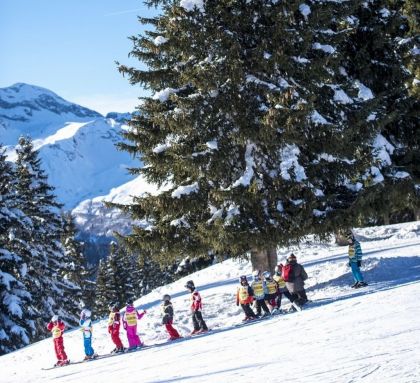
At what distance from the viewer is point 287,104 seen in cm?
1556

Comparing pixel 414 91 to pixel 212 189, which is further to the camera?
pixel 414 91

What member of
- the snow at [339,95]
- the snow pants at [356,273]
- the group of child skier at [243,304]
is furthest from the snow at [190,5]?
the snow pants at [356,273]

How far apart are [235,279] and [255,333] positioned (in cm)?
943

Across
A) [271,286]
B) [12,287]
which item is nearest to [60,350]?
[271,286]

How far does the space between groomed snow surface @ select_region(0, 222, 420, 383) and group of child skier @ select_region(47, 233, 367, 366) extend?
1.88 feet

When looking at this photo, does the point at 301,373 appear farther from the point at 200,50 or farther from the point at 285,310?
the point at 200,50

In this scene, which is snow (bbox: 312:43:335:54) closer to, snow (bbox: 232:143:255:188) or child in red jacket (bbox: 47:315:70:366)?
snow (bbox: 232:143:255:188)

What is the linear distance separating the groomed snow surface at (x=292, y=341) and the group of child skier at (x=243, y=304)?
572mm

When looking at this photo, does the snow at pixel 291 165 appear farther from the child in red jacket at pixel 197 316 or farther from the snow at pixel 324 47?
the child in red jacket at pixel 197 316

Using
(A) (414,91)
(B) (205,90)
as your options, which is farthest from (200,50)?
(A) (414,91)

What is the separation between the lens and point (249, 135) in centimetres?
1577

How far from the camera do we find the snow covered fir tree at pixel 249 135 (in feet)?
51.5

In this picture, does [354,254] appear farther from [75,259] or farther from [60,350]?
[75,259]

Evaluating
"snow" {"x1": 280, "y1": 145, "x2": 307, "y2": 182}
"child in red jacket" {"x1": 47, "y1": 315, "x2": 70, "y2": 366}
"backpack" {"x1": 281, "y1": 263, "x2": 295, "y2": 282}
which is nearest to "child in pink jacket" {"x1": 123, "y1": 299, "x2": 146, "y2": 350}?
"child in red jacket" {"x1": 47, "y1": 315, "x2": 70, "y2": 366}
